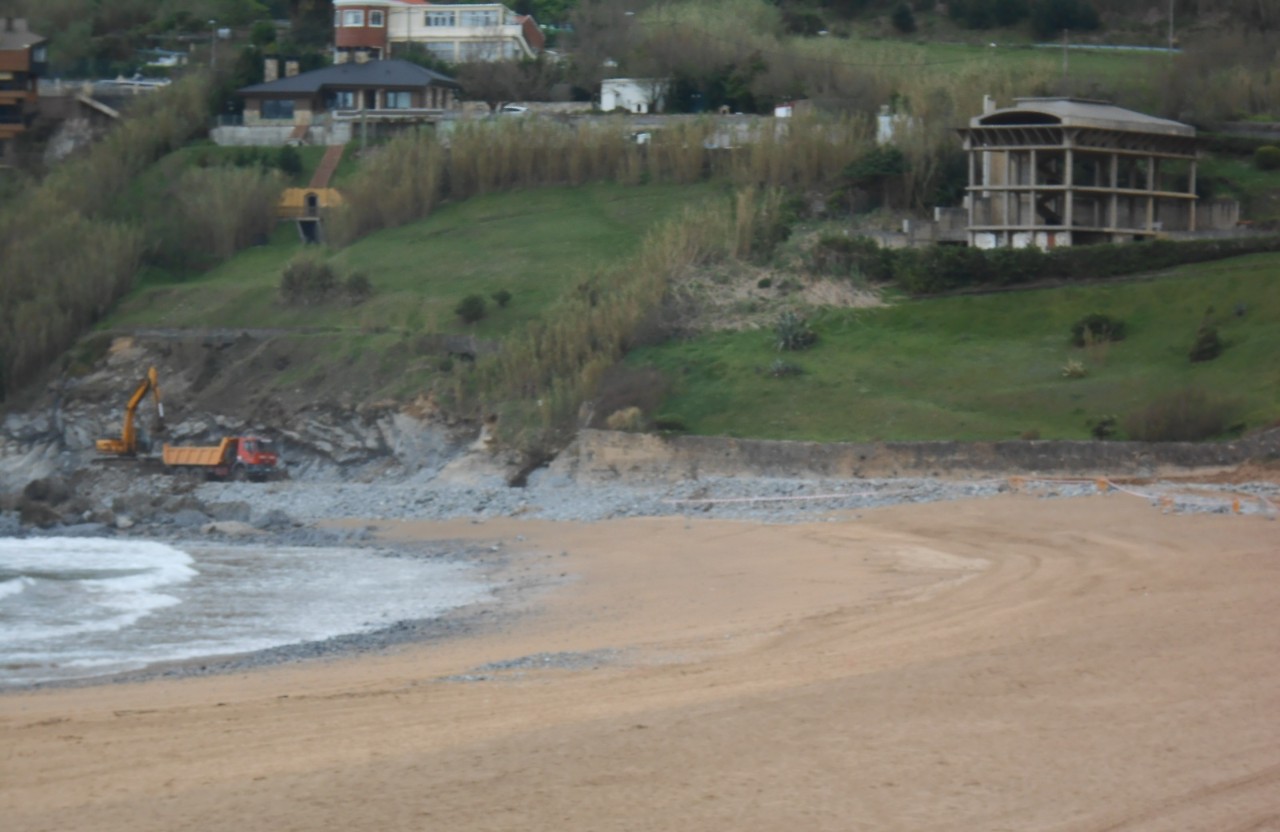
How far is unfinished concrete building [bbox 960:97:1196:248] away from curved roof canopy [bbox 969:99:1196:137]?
3 cm

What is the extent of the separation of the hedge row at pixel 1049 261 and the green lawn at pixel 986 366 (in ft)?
2.36

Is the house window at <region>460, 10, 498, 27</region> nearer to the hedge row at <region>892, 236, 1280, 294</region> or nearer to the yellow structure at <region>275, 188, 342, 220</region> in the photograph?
the yellow structure at <region>275, 188, 342, 220</region>

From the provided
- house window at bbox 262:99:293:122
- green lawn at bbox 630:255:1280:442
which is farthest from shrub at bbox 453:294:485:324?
house window at bbox 262:99:293:122

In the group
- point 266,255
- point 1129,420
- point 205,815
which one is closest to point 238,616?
point 205,815

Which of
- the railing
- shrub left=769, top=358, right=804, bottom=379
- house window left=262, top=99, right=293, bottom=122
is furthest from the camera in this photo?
house window left=262, top=99, right=293, bottom=122

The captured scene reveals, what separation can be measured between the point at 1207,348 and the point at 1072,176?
44.2 feet

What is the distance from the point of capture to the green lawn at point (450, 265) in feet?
169

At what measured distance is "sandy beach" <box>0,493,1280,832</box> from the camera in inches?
356

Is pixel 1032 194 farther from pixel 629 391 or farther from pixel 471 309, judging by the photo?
pixel 471 309

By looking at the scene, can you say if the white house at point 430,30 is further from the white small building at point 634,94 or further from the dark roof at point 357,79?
the white small building at point 634,94

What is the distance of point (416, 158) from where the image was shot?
208 feet

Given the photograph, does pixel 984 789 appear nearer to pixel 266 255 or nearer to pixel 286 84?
pixel 266 255

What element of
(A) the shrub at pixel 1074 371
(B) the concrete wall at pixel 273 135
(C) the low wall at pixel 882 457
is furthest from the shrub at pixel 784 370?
(B) the concrete wall at pixel 273 135

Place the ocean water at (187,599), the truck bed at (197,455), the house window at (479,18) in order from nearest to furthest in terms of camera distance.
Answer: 1. the ocean water at (187,599)
2. the truck bed at (197,455)
3. the house window at (479,18)
